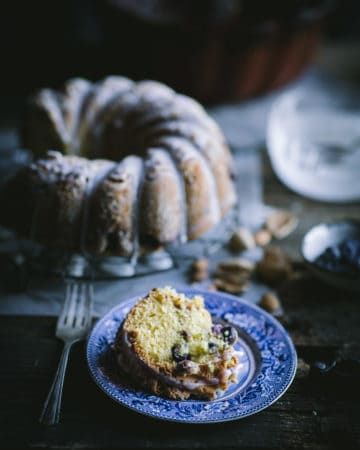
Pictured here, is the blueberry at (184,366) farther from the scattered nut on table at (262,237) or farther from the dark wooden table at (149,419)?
the scattered nut on table at (262,237)

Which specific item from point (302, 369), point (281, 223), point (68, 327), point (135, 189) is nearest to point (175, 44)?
point (281, 223)

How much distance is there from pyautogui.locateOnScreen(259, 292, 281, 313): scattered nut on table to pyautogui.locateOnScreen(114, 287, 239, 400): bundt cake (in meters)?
0.27

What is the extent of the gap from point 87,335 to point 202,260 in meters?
0.44

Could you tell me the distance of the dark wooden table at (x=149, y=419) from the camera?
1.14 meters

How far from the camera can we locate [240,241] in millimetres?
1761

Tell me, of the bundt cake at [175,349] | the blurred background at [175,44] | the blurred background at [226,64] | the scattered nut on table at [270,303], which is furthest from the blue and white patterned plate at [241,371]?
the blurred background at [175,44]

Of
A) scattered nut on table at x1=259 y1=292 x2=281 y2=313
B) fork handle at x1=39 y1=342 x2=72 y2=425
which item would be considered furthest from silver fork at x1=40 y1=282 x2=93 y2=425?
scattered nut on table at x1=259 y1=292 x2=281 y2=313

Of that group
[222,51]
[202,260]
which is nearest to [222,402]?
[202,260]

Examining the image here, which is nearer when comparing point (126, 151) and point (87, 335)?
point (87, 335)

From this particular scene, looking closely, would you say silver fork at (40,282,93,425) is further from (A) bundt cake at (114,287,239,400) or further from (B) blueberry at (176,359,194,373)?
(B) blueberry at (176,359,194,373)

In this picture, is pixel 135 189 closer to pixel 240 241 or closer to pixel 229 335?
pixel 240 241

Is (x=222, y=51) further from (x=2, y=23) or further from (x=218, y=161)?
(x=2, y=23)

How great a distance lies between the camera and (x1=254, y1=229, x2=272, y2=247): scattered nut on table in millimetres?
1802

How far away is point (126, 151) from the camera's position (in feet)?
6.16
